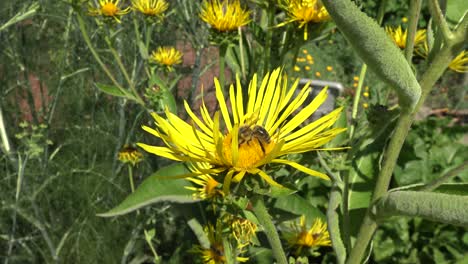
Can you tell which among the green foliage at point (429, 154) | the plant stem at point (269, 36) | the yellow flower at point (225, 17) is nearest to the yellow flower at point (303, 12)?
the plant stem at point (269, 36)

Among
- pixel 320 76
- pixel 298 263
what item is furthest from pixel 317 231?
pixel 320 76

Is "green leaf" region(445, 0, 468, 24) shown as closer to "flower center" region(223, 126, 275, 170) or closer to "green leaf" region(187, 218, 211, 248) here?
"flower center" region(223, 126, 275, 170)

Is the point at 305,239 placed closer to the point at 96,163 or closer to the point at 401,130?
the point at 401,130

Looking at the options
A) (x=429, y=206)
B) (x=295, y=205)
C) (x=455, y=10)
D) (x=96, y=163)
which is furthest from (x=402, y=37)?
(x=96, y=163)

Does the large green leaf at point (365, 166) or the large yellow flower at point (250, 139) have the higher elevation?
the large yellow flower at point (250, 139)

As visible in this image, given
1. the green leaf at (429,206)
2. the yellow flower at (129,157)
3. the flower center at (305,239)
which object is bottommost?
the flower center at (305,239)

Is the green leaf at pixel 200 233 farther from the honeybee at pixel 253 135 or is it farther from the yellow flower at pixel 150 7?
the yellow flower at pixel 150 7
